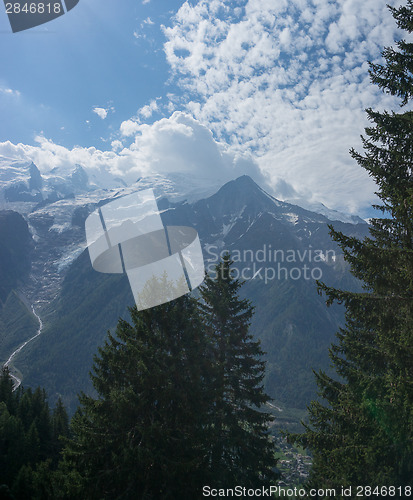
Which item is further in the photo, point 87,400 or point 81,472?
point 87,400

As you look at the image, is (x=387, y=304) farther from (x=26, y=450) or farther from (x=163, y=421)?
(x=26, y=450)

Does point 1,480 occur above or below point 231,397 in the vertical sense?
below

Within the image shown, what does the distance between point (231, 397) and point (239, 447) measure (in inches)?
93.8

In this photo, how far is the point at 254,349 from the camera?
59.7 ft

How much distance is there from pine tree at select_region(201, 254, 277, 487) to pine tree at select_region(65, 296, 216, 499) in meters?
1.66

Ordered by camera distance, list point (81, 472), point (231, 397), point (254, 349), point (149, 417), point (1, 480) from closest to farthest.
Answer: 1. point (81, 472)
2. point (149, 417)
3. point (1, 480)
4. point (231, 397)
5. point (254, 349)

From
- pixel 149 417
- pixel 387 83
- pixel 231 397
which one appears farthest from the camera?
pixel 231 397

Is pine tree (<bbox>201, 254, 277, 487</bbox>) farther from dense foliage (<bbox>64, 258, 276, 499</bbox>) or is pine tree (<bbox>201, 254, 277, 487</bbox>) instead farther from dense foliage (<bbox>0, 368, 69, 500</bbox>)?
dense foliage (<bbox>0, 368, 69, 500</bbox>)

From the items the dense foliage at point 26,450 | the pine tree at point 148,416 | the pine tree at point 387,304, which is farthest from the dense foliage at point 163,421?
the pine tree at point 387,304

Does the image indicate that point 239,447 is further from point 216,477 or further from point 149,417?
point 149,417

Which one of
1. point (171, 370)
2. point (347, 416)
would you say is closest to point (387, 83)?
point (347, 416)

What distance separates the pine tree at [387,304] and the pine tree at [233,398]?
5.34m

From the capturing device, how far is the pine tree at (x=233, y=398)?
14672 millimetres

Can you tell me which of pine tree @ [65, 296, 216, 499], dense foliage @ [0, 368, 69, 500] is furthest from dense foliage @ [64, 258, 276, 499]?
dense foliage @ [0, 368, 69, 500]
